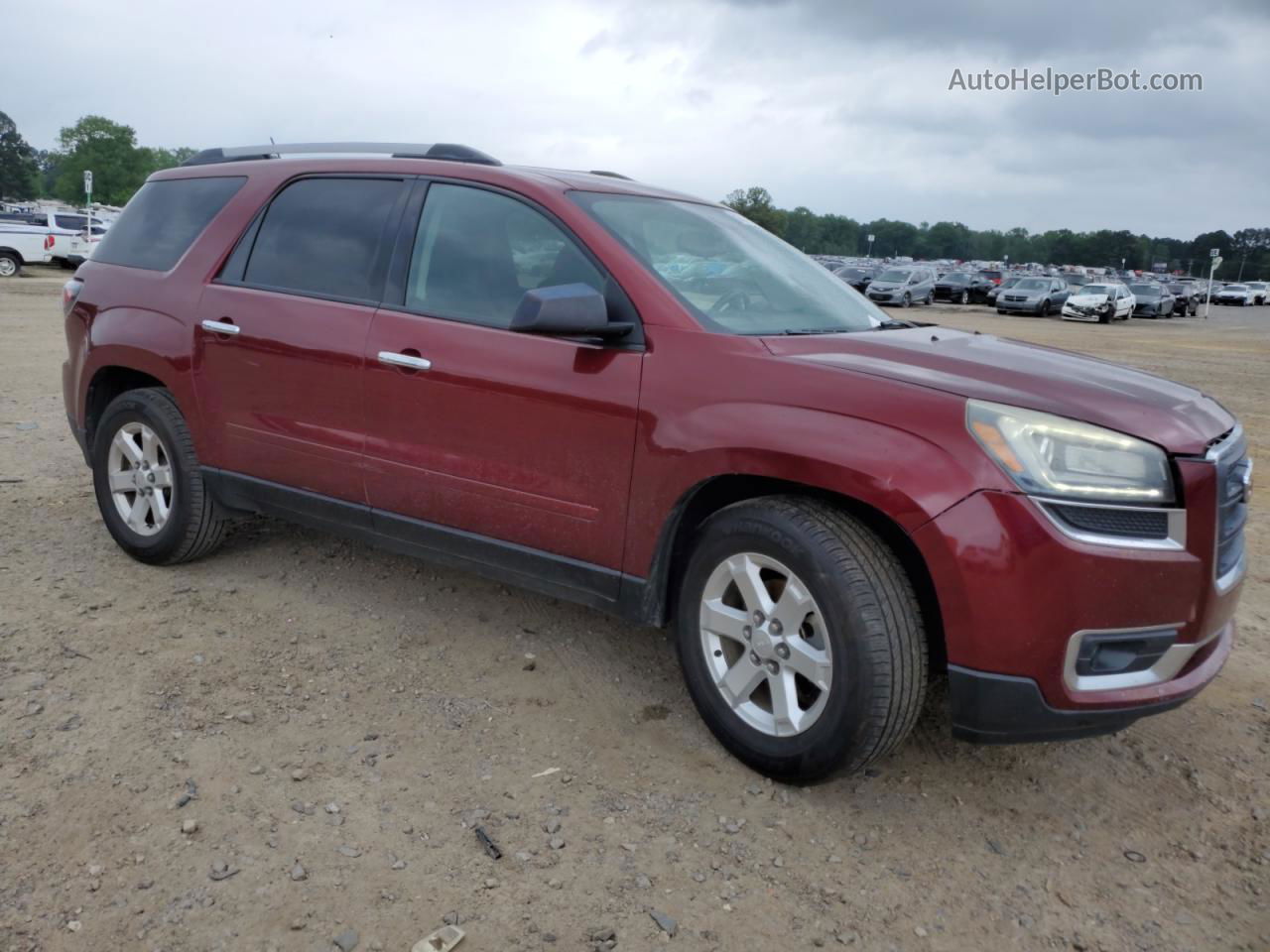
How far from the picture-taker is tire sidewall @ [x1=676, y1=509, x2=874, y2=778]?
2.76m

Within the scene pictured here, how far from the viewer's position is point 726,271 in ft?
11.9

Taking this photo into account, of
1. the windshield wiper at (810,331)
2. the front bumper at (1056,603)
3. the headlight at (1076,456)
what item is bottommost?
the front bumper at (1056,603)

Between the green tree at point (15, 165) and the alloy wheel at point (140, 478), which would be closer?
the alloy wheel at point (140, 478)

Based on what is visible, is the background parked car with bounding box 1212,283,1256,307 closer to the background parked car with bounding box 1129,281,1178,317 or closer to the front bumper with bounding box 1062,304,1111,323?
the background parked car with bounding box 1129,281,1178,317

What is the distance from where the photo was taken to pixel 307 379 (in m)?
3.91

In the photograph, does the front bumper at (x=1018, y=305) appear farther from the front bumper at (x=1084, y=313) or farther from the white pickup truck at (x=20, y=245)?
the white pickup truck at (x=20, y=245)

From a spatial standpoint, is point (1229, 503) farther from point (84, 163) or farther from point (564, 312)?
point (84, 163)

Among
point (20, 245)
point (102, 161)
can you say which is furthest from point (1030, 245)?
point (20, 245)

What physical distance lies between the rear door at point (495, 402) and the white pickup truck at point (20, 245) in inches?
988

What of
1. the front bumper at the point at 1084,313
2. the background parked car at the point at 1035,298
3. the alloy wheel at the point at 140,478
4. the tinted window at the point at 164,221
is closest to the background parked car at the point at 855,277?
the tinted window at the point at 164,221

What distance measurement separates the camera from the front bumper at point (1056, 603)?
8.43 ft

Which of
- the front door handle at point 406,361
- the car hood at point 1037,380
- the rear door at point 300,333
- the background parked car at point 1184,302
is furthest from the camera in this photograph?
the background parked car at point 1184,302

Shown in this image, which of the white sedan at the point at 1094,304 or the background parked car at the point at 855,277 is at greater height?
the background parked car at the point at 855,277

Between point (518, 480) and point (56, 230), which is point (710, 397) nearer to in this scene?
point (518, 480)
